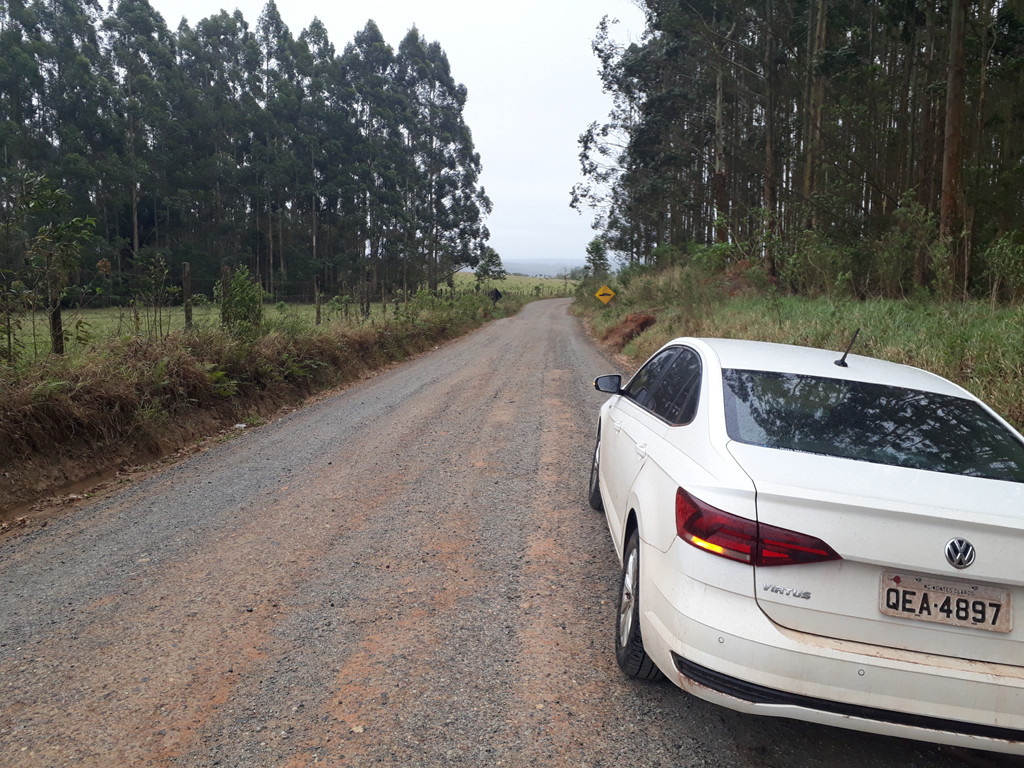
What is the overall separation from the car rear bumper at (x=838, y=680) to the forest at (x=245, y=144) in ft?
111

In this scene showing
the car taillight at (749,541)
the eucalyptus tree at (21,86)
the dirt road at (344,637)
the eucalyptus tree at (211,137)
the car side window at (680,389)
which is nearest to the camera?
the car taillight at (749,541)

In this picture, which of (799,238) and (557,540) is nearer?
(557,540)

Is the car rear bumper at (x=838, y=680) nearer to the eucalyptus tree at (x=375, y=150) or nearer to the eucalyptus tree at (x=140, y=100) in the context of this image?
the eucalyptus tree at (x=140, y=100)

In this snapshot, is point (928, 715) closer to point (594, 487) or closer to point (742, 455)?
point (742, 455)

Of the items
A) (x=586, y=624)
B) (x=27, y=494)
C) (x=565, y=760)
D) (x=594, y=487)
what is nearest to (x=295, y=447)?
(x=27, y=494)

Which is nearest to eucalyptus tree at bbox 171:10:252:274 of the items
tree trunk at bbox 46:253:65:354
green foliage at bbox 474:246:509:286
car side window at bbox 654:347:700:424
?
green foliage at bbox 474:246:509:286

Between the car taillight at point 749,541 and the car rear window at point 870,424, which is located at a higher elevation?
the car rear window at point 870,424

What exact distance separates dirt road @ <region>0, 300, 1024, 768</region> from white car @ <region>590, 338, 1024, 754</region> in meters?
0.51

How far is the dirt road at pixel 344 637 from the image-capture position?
2584mm

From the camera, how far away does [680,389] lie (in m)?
3.64

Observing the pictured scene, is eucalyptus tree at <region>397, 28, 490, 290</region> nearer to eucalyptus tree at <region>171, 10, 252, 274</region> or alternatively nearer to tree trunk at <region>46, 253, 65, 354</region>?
eucalyptus tree at <region>171, 10, 252, 274</region>

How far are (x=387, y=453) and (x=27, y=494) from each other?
3291 mm

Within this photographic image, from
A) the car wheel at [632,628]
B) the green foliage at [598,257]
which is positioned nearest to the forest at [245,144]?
the green foliage at [598,257]

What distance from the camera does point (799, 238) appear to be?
15.4 m
